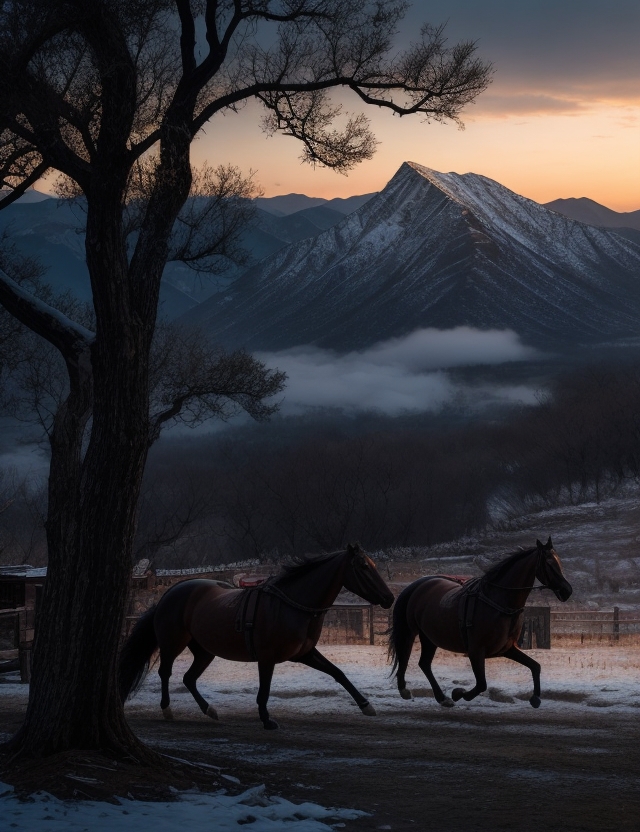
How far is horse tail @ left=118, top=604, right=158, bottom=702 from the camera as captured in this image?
13859 millimetres

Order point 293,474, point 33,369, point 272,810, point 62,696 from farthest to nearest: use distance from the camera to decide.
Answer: point 293,474 < point 33,369 < point 62,696 < point 272,810

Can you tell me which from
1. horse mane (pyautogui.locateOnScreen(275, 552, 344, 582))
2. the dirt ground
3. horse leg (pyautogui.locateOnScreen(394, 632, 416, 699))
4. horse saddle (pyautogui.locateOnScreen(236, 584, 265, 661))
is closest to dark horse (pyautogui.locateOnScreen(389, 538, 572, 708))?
horse leg (pyautogui.locateOnScreen(394, 632, 416, 699))

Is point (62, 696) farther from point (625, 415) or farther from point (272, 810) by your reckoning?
point (625, 415)

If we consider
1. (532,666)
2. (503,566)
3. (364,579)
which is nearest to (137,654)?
(364,579)

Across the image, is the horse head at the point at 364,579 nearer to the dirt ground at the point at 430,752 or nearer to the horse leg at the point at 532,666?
the dirt ground at the point at 430,752

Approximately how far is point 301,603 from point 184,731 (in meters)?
2.23

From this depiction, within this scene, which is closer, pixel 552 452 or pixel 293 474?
pixel 293 474

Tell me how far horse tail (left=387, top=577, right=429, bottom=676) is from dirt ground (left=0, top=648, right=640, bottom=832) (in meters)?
0.67

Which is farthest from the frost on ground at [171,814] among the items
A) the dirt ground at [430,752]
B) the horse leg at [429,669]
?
the horse leg at [429,669]

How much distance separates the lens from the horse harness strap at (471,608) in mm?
13805

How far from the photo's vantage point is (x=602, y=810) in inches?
345

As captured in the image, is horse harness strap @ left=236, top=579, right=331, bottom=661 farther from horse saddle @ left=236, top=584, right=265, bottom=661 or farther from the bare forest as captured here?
the bare forest

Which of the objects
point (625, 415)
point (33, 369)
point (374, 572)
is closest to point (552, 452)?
point (625, 415)

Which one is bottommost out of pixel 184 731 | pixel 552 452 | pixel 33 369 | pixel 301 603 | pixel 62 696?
pixel 184 731
